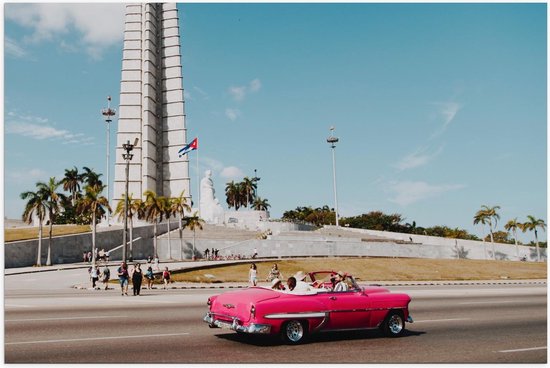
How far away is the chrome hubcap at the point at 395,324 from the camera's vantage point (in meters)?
11.6

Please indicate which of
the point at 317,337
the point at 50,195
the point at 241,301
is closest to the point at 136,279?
the point at 317,337

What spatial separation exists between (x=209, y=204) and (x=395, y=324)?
87.8m

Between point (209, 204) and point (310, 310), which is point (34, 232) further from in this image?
point (310, 310)

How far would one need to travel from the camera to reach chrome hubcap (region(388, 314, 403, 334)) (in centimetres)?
1159

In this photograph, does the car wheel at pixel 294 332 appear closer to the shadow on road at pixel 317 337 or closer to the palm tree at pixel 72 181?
the shadow on road at pixel 317 337

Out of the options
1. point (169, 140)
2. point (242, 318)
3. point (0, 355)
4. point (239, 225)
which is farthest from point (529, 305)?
point (169, 140)

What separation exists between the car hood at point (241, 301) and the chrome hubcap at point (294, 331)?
60 cm

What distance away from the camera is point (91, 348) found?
962cm

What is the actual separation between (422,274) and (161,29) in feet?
258

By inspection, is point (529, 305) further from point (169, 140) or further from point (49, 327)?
point (169, 140)

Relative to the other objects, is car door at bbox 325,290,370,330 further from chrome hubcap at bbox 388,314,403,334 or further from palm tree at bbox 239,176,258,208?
palm tree at bbox 239,176,258,208

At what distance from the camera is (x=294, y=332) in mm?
10273

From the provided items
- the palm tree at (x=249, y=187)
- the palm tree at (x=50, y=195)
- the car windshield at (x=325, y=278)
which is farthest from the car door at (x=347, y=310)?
the palm tree at (x=249, y=187)

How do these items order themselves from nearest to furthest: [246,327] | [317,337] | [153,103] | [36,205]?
[246,327] < [317,337] < [36,205] < [153,103]
